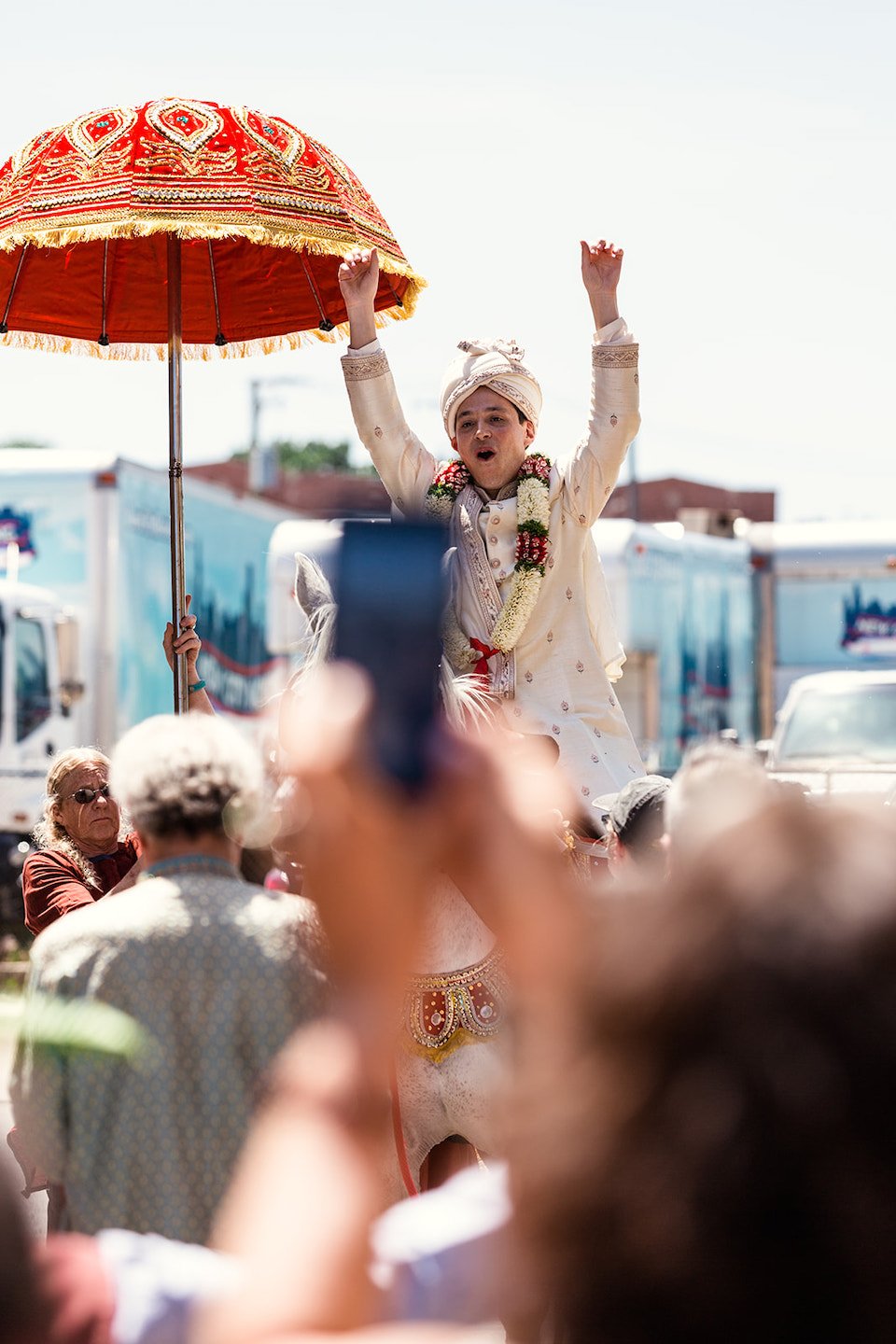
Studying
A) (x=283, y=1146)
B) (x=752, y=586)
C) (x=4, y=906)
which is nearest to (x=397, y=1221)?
(x=283, y=1146)

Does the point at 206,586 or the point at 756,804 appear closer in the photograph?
the point at 756,804

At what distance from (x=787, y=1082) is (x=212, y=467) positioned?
160 ft

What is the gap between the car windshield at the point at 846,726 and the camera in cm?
1380

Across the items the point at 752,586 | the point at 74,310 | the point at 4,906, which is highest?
the point at 74,310

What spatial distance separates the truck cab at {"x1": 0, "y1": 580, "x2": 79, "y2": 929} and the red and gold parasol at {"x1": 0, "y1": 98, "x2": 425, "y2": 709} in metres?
7.92

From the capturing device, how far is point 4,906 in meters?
13.7

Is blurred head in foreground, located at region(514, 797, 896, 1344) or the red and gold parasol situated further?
the red and gold parasol

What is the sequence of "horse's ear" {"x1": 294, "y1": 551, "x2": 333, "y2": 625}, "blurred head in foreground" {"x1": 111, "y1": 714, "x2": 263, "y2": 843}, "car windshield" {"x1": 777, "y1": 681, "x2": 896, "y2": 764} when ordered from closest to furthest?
"blurred head in foreground" {"x1": 111, "y1": 714, "x2": 263, "y2": 843}
"horse's ear" {"x1": 294, "y1": 551, "x2": 333, "y2": 625}
"car windshield" {"x1": 777, "y1": 681, "x2": 896, "y2": 764}

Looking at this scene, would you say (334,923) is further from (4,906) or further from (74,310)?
(4,906)

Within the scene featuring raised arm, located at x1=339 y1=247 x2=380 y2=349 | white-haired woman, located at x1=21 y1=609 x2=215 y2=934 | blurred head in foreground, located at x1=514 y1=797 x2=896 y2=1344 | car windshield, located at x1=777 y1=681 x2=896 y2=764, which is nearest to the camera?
blurred head in foreground, located at x1=514 y1=797 x2=896 y2=1344

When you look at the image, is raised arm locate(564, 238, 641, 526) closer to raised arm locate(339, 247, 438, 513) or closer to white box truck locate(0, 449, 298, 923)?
Answer: raised arm locate(339, 247, 438, 513)

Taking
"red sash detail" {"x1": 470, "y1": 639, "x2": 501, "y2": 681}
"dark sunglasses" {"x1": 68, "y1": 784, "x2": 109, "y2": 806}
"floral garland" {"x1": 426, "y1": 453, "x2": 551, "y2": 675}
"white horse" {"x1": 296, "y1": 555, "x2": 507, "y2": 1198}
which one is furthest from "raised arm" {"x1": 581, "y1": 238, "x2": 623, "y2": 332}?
"dark sunglasses" {"x1": 68, "y1": 784, "x2": 109, "y2": 806}

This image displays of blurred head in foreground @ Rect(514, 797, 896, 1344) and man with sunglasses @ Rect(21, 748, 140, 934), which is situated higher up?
blurred head in foreground @ Rect(514, 797, 896, 1344)

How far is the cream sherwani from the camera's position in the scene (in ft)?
15.1
